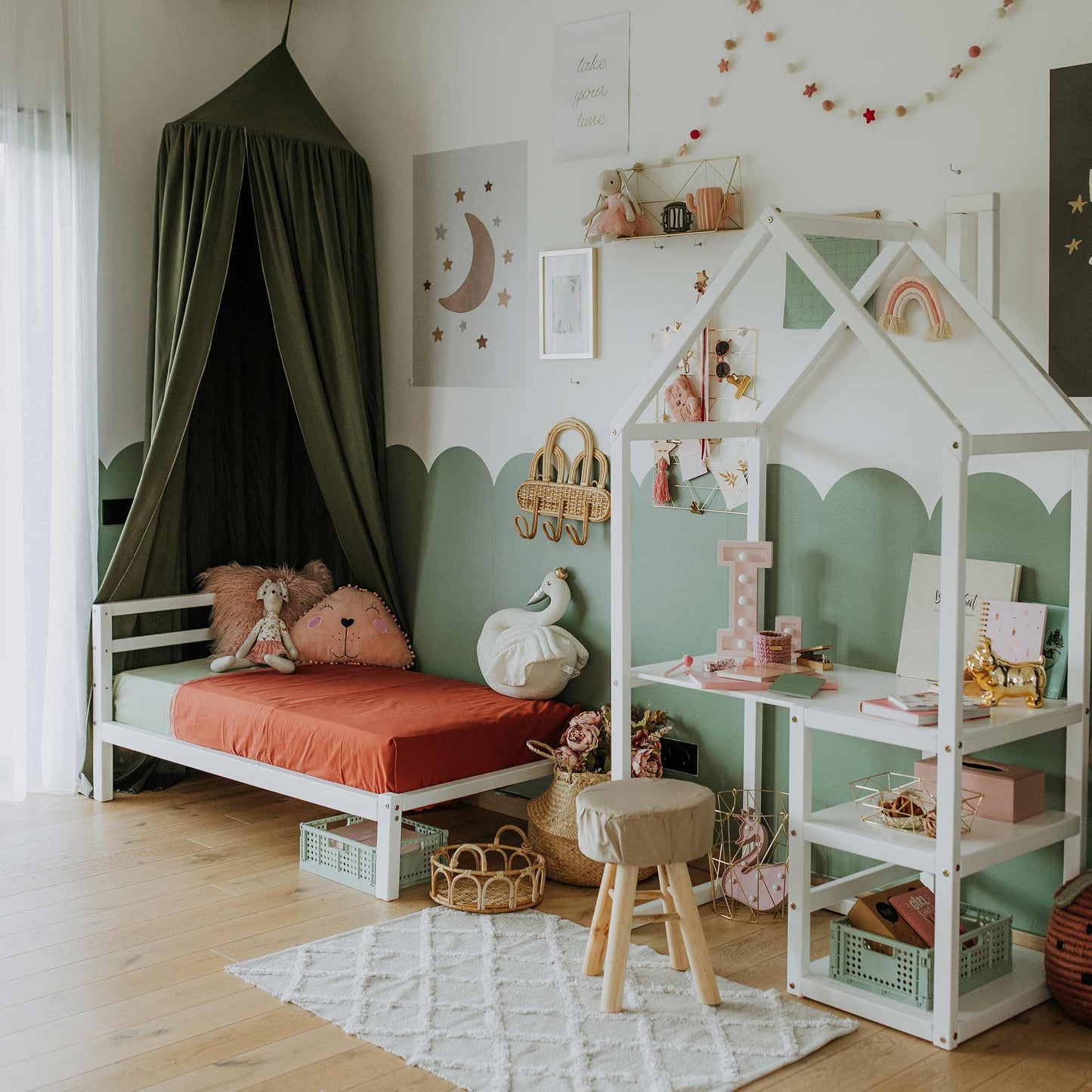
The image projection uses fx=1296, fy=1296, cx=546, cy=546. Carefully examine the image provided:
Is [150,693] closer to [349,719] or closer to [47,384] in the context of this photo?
[349,719]

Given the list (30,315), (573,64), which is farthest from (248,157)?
(573,64)

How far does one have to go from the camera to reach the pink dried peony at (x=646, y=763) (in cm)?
348

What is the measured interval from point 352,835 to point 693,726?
101 centimetres

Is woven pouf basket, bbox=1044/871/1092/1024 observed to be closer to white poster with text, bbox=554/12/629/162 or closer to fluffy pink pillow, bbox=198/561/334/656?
white poster with text, bbox=554/12/629/162

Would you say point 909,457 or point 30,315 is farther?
point 30,315

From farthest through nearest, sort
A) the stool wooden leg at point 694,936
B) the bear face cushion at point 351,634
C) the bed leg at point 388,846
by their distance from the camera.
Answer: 1. the bear face cushion at point 351,634
2. the bed leg at point 388,846
3. the stool wooden leg at point 694,936

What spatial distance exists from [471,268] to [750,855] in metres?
2.06

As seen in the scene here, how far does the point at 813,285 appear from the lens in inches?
128

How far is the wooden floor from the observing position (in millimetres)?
2455

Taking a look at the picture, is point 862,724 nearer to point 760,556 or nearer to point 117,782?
point 760,556

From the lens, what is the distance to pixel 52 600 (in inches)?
164

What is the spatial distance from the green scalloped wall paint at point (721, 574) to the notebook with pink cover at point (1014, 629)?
0.07 metres

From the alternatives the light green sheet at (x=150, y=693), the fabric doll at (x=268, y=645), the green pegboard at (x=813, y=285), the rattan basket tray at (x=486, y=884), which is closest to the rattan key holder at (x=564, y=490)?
the green pegboard at (x=813, y=285)

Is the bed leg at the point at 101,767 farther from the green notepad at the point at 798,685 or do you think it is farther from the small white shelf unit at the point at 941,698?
the green notepad at the point at 798,685
